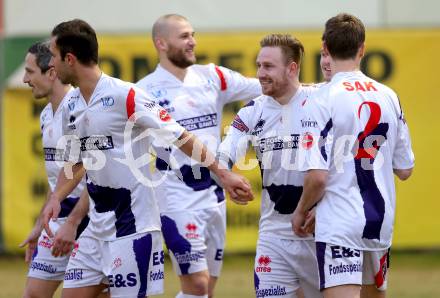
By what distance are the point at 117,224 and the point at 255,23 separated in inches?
294

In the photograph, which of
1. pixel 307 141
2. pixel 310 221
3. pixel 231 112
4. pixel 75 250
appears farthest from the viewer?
pixel 231 112

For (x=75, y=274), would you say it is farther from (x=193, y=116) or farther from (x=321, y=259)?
(x=193, y=116)

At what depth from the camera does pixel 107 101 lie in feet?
20.2

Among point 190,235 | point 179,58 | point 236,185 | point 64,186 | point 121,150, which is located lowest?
point 190,235

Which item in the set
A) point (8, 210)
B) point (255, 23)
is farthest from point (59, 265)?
point (255, 23)

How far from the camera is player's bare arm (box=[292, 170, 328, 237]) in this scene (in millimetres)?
5801

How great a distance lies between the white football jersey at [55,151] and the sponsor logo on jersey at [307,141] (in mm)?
2036

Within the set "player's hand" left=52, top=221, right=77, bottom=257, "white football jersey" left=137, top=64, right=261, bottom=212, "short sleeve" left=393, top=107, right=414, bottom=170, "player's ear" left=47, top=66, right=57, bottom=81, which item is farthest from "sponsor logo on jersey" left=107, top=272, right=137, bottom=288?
"white football jersey" left=137, top=64, right=261, bottom=212

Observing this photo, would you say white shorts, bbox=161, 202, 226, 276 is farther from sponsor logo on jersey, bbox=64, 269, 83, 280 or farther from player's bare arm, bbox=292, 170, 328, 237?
player's bare arm, bbox=292, 170, 328, 237

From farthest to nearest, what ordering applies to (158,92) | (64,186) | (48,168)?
(158,92), (48,168), (64,186)

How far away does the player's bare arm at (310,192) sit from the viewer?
580 cm

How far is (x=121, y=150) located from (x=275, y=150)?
3.41 feet

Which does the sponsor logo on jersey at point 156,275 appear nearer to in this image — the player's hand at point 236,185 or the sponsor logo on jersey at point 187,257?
the player's hand at point 236,185

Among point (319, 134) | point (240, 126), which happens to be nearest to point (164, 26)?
point (240, 126)
